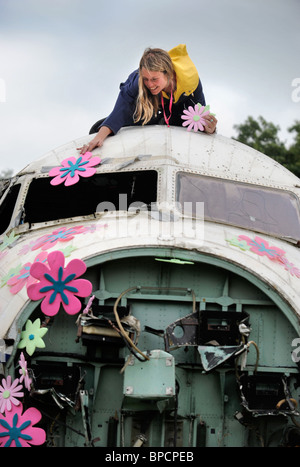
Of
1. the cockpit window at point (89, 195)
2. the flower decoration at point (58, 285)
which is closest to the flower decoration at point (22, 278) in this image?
the flower decoration at point (58, 285)

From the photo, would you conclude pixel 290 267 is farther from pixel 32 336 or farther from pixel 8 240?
pixel 8 240

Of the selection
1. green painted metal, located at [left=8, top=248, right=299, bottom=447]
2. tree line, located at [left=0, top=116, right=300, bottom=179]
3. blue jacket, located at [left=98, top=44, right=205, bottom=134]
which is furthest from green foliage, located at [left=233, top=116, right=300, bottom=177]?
green painted metal, located at [left=8, top=248, right=299, bottom=447]

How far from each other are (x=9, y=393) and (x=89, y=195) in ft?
12.7

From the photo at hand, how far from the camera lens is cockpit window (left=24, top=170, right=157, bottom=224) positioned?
1033 centimetres

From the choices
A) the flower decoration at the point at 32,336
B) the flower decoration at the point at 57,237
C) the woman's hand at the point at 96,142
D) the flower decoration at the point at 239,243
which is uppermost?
the woman's hand at the point at 96,142

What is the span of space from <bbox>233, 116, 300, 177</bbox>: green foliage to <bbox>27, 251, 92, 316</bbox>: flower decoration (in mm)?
25951

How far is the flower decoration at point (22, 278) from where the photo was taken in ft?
28.1

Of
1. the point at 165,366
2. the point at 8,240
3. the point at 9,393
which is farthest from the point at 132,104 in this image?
the point at 9,393

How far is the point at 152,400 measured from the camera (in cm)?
807

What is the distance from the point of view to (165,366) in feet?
25.7

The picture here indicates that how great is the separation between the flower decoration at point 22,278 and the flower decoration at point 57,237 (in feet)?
0.80

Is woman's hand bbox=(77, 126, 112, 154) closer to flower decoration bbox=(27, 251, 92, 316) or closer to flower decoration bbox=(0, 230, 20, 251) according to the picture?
flower decoration bbox=(0, 230, 20, 251)

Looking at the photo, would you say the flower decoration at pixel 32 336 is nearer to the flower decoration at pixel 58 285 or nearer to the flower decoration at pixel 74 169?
the flower decoration at pixel 58 285
